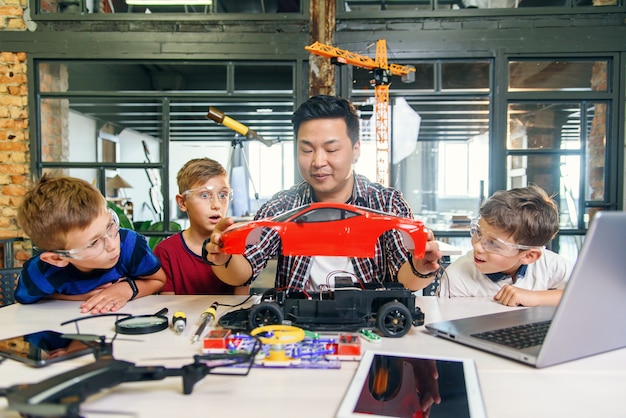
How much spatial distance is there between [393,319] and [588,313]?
0.37 m

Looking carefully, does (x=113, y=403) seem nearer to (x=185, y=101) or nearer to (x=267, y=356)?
(x=267, y=356)

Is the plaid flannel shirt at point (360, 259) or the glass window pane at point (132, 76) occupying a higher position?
the glass window pane at point (132, 76)

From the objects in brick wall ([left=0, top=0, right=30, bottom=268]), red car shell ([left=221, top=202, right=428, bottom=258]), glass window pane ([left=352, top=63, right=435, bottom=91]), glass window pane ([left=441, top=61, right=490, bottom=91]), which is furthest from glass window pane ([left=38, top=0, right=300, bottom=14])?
red car shell ([left=221, top=202, right=428, bottom=258])

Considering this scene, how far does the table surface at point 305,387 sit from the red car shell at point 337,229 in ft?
0.71

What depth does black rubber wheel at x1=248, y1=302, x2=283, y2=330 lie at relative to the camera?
949mm

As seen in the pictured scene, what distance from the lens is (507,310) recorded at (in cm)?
121

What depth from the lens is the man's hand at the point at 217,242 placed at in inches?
43.6

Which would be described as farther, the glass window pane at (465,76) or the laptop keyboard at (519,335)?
the glass window pane at (465,76)

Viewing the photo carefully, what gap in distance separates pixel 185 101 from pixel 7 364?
3203 mm

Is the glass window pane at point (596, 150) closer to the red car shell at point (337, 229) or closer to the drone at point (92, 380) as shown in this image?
the red car shell at point (337, 229)

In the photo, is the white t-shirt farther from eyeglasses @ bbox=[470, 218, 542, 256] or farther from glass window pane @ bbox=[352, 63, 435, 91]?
glass window pane @ bbox=[352, 63, 435, 91]

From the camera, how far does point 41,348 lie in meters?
0.86

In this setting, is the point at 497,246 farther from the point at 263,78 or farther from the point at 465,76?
the point at 263,78

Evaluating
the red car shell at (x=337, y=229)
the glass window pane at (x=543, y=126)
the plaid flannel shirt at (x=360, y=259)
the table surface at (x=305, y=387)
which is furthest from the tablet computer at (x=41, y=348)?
the glass window pane at (x=543, y=126)
